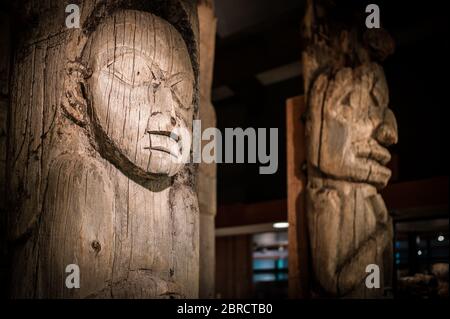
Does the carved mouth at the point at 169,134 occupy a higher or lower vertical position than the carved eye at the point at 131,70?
lower

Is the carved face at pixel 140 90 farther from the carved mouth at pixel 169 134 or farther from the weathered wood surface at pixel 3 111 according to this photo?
the weathered wood surface at pixel 3 111

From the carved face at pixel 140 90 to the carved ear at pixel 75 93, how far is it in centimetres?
4

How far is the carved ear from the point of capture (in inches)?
67.2

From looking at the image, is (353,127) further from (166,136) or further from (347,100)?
(166,136)

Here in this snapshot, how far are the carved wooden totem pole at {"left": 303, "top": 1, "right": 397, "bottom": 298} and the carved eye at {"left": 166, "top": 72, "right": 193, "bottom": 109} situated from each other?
160 cm

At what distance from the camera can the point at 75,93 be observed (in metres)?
1.72

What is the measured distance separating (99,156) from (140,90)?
285 mm

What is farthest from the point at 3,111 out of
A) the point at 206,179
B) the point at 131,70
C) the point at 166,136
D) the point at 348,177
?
the point at 348,177

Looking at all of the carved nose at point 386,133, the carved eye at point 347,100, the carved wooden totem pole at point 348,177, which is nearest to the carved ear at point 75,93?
the carved wooden totem pole at point 348,177

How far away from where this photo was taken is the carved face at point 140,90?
1.72m

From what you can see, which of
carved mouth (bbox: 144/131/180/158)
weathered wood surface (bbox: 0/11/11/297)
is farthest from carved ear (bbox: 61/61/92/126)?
weathered wood surface (bbox: 0/11/11/297)
